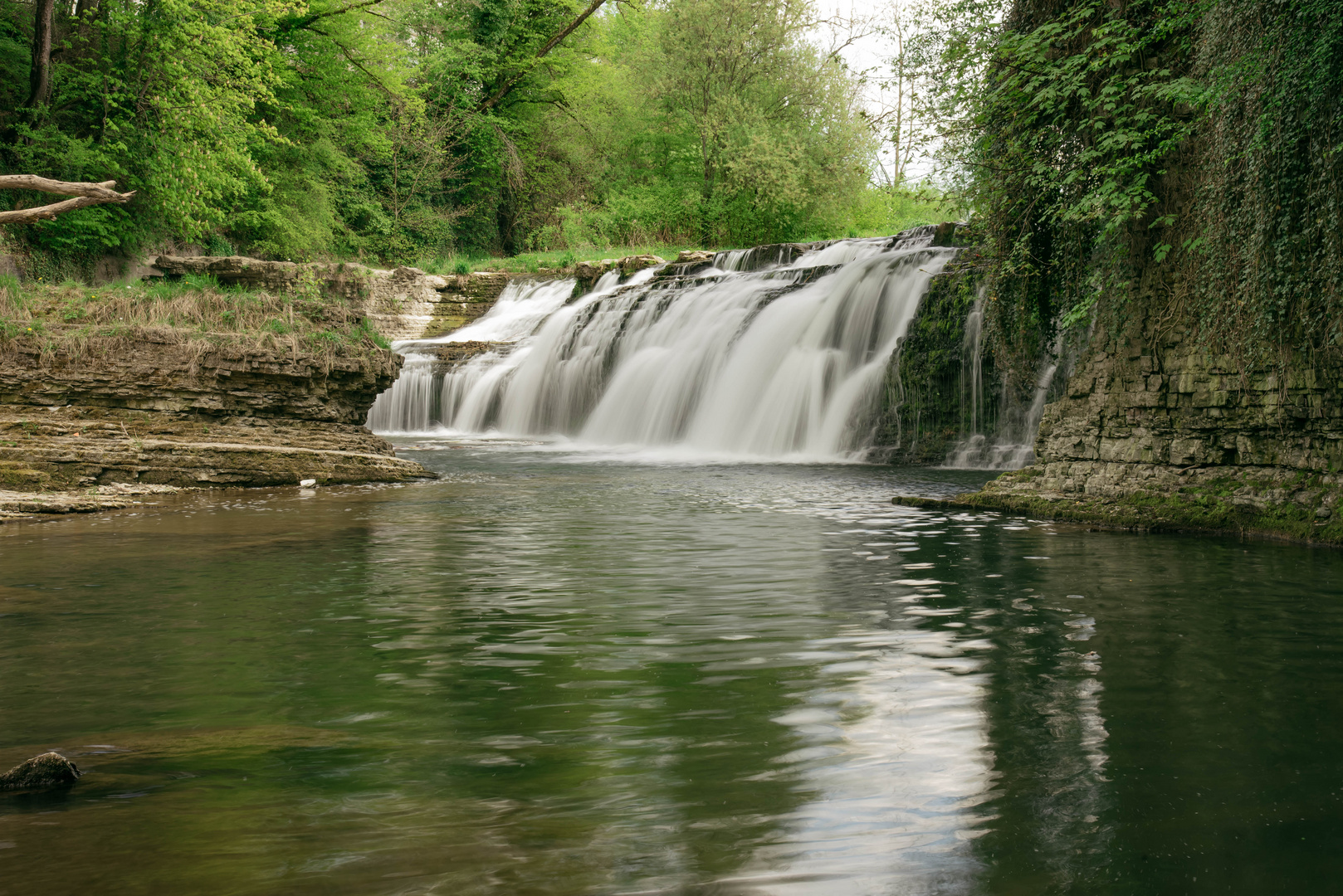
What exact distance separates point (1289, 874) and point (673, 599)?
3.84 metres

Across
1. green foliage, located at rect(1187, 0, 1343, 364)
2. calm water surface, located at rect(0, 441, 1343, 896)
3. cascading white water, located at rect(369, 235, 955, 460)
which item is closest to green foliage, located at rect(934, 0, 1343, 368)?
green foliage, located at rect(1187, 0, 1343, 364)

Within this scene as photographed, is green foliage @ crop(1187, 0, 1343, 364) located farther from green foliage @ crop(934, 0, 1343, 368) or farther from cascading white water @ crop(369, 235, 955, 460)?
cascading white water @ crop(369, 235, 955, 460)

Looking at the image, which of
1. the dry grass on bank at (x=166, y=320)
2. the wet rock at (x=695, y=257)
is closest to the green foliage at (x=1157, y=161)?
the dry grass on bank at (x=166, y=320)

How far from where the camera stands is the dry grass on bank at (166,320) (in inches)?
455

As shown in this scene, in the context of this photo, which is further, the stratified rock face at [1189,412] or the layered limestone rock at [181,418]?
the layered limestone rock at [181,418]

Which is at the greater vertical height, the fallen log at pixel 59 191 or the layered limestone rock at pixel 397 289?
the layered limestone rock at pixel 397 289

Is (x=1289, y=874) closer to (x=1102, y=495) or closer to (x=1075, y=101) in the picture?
(x=1102, y=495)

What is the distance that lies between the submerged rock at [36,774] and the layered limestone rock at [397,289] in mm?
23820

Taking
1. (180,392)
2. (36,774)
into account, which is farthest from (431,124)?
(36,774)

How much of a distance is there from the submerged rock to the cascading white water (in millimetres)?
15023

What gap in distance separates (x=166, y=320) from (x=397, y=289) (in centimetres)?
1953

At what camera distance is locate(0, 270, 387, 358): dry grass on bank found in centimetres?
1155

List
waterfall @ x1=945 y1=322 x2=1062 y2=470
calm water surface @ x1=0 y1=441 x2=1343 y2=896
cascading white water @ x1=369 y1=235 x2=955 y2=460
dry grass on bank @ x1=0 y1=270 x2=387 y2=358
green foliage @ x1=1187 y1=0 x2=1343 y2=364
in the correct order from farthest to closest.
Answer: cascading white water @ x1=369 y1=235 x2=955 y2=460, waterfall @ x1=945 y1=322 x2=1062 y2=470, dry grass on bank @ x1=0 y1=270 x2=387 y2=358, green foliage @ x1=1187 y1=0 x2=1343 y2=364, calm water surface @ x1=0 y1=441 x2=1343 y2=896

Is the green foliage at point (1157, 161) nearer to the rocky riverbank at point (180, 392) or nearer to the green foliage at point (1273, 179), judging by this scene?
the green foliage at point (1273, 179)
